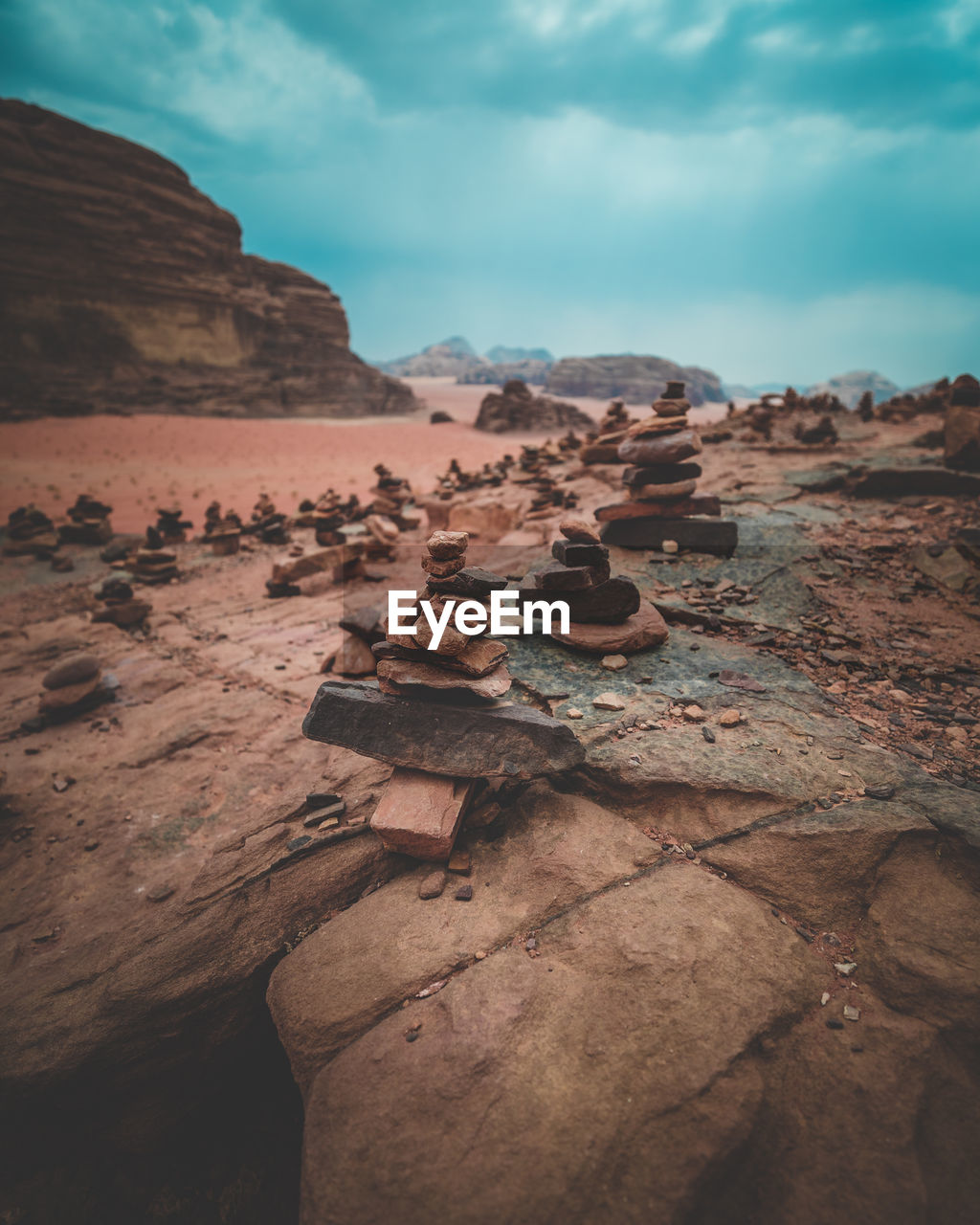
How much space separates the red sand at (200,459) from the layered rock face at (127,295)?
12.8 feet

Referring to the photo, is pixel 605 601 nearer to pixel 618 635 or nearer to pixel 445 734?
pixel 618 635

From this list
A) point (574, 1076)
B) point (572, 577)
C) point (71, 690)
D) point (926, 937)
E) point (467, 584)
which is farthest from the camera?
point (71, 690)

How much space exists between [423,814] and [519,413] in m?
37.3

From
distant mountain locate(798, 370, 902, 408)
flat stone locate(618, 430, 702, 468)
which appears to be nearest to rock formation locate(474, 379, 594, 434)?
flat stone locate(618, 430, 702, 468)

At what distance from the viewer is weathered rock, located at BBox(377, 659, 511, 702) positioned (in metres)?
3.23

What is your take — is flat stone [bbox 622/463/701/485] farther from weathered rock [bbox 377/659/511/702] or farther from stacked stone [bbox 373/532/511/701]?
weathered rock [bbox 377/659/511/702]

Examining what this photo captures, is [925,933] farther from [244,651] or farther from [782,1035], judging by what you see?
[244,651]

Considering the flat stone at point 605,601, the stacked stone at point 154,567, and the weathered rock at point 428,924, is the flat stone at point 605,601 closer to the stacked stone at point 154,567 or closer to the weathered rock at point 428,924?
the weathered rock at point 428,924

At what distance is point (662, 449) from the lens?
20.4 feet

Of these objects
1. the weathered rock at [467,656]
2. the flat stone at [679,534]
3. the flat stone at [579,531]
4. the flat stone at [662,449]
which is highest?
the flat stone at [662,449]

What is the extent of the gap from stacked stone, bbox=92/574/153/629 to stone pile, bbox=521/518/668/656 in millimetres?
6095

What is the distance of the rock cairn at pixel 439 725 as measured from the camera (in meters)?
3.07

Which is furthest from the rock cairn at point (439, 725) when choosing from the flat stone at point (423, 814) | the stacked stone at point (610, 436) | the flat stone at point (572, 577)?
the stacked stone at point (610, 436)

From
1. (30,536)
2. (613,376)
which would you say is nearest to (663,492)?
(30,536)
